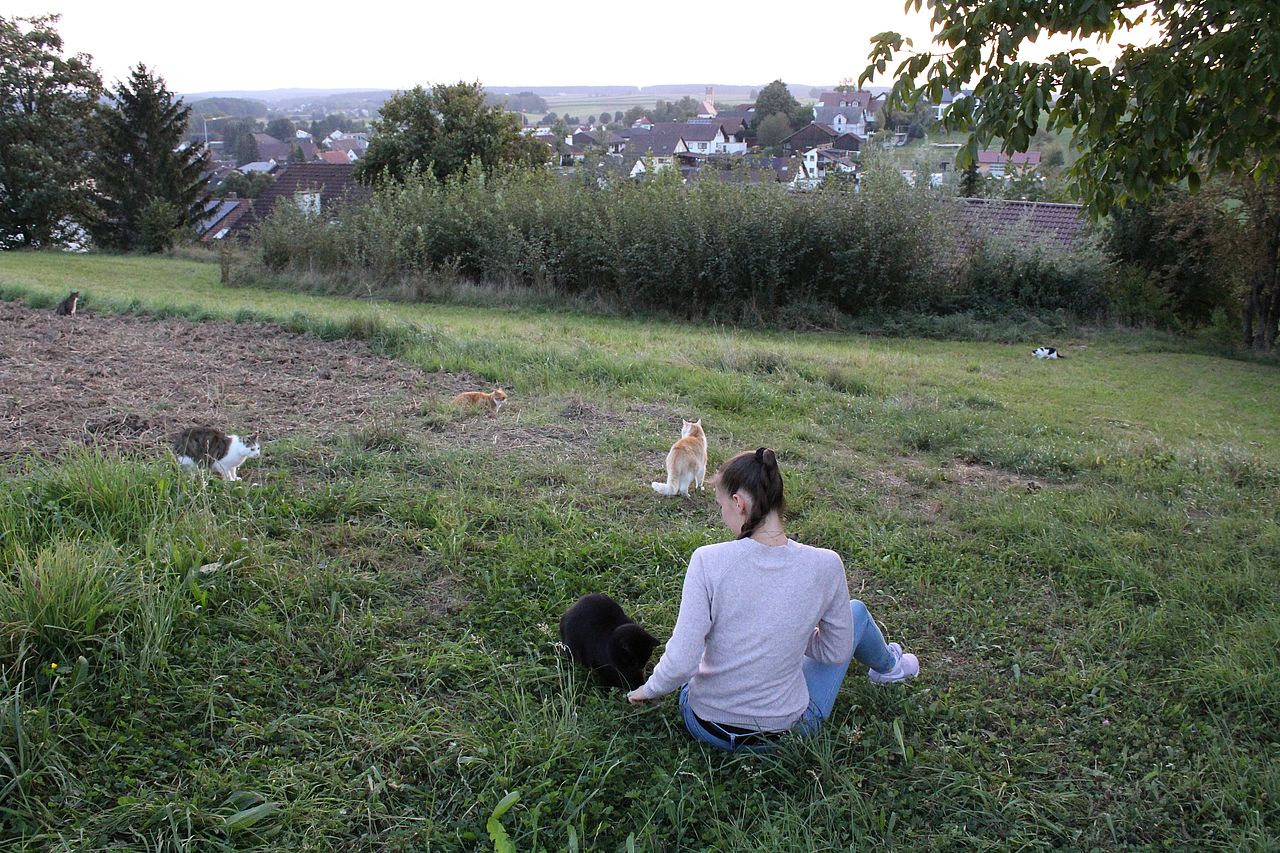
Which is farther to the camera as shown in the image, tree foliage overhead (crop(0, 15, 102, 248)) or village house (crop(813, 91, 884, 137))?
village house (crop(813, 91, 884, 137))

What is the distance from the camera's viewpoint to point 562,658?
3510 mm

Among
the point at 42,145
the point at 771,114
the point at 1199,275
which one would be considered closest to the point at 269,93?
the point at 771,114

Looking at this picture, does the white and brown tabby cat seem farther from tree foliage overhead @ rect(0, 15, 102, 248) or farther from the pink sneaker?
tree foliage overhead @ rect(0, 15, 102, 248)

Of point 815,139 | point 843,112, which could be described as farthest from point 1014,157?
point 843,112

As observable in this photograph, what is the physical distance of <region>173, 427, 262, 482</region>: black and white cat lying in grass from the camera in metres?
4.72

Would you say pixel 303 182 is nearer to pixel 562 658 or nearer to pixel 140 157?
pixel 140 157

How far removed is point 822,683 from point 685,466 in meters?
2.24

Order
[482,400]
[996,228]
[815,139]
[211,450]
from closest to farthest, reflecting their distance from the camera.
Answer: [211,450], [482,400], [996,228], [815,139]

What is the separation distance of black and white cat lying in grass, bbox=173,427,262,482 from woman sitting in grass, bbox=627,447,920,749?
122 inches

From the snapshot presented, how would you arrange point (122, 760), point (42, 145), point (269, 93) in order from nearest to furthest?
point (122, 760) → point (42, 145) → point (269, 93)

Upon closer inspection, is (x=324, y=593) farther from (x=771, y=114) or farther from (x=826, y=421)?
(x=771, y=114)

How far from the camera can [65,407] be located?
598 cm

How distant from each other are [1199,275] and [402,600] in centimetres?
2047

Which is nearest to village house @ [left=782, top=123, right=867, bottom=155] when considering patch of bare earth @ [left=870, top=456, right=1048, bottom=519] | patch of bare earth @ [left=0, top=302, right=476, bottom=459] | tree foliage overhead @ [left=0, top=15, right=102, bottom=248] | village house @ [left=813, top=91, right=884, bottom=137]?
village house @ [left=813, top=91, right=884, bottom=137]
